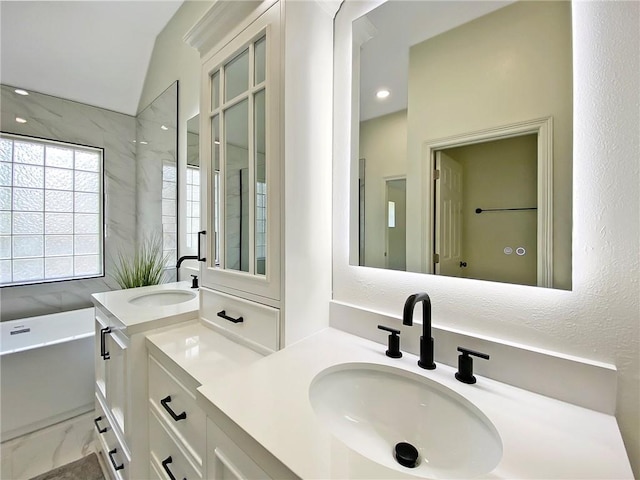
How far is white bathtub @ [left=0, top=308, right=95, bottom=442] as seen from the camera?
65.2 inches

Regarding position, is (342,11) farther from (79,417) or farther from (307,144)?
(79,417)

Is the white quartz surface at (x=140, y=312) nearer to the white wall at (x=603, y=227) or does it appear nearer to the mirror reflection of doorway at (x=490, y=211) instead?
the mirror reflection of doorway at (x=490, y=211)

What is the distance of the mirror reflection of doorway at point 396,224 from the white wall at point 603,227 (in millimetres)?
350

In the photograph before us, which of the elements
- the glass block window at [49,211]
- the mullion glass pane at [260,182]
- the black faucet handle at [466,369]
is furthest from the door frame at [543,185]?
the glass block window at [49,211]

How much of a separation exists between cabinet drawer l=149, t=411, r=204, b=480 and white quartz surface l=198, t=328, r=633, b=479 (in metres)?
0.43

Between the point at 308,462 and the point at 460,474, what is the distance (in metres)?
0.36

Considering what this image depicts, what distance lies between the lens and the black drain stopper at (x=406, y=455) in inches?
24.4

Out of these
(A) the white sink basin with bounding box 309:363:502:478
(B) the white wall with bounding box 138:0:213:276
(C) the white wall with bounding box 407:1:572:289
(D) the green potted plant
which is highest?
(B) the white wall with bounding box 138:0:213:276

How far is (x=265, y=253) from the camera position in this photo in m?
1.01

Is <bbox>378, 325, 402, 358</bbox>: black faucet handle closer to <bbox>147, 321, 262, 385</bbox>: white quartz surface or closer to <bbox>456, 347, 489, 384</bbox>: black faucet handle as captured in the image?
<bbox>456, 347, 489, 384</bbox>: black faucet handle

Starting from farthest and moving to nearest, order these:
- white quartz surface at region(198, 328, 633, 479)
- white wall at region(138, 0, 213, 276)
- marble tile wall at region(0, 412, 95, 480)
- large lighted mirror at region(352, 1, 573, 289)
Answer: white wall at region(138, 0, 213, 276)
marble tile wall at region(0, 412, 95, 480)
large lighted mirror at region(352, 1, 573, 289)
white quartz surface at region(198, 328, 633, 479)

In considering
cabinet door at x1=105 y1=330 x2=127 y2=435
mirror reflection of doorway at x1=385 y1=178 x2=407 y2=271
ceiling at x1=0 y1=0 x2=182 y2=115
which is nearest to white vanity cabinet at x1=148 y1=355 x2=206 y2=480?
cabinet door at x1=105 y1=330 x2=127 y2=435

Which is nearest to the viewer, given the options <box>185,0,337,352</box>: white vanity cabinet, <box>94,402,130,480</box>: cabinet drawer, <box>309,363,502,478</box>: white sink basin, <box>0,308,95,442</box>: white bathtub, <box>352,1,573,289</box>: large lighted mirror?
<box>309,363,502,478</box>: white sink basin

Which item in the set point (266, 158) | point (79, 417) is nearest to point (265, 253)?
point (266, 158)
